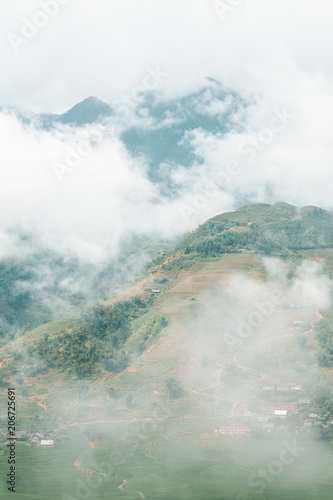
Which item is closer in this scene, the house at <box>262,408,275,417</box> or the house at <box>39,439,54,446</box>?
the house at <box>39,439,54,446</box>

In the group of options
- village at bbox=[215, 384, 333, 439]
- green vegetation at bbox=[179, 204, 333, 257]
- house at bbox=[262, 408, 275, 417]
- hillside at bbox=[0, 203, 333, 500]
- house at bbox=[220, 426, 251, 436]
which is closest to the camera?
hillside at bbox=[0, 203, 333, 500]

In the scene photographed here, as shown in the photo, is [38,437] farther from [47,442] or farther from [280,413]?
[280,413]

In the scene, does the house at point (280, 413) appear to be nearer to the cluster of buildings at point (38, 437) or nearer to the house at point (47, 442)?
the cluster of buildings at point (38, 437)

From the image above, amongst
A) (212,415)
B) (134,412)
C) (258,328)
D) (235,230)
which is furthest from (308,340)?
(235,230)

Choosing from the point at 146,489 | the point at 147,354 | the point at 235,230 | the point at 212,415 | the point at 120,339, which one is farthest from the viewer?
the point at 235,230

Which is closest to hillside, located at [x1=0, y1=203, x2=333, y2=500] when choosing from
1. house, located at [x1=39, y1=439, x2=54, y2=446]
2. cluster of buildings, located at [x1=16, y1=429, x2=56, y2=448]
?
cluster of buildings, located at [x1=16, y1=429, x2=56, y2=448]

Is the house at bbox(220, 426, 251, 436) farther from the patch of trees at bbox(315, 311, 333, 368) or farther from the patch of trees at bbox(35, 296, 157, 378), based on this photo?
the patch of trees at bbox(35, 296, 157, 378)

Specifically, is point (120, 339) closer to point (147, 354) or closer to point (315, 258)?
point (147, 354)

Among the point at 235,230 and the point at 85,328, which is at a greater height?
the point at 235,230

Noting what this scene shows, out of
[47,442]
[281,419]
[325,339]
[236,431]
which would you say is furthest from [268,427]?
[47,442]
